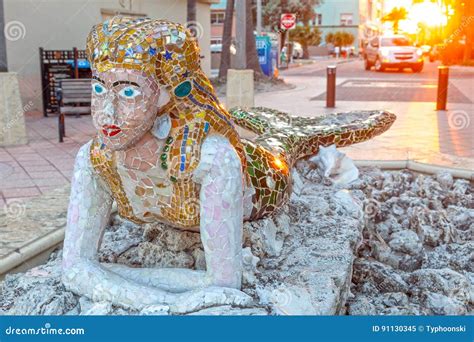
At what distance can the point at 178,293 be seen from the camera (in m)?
2.23

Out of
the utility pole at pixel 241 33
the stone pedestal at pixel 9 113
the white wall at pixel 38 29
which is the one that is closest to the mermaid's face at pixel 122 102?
the stone pedestal at pixel 9 113

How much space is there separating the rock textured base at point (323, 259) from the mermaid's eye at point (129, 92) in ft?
2.32

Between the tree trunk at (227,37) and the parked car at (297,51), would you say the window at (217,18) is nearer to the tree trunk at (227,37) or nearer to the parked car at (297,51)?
the parked car at (297,51)

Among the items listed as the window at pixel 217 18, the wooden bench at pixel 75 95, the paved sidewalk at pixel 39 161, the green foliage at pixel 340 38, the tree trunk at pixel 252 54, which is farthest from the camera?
the green foliage at pixel 340 38

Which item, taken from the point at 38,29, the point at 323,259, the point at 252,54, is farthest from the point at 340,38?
the point at 323,259

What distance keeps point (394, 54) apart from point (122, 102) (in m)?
21.1

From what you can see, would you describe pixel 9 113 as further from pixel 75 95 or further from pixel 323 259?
pixel 323 259

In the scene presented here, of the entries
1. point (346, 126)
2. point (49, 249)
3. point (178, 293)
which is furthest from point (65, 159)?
point (178, 293)

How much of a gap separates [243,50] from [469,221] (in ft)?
13.9

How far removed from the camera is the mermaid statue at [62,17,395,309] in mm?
1987

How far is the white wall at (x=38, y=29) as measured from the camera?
986 cm

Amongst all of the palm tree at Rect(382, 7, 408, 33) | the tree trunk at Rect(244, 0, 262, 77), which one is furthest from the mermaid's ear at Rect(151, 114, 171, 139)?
the palm tree at Rect(382, 7, 408, 33)

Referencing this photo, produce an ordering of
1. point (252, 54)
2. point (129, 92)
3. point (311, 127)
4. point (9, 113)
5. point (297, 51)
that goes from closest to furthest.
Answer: point (129, 92), point (311, 127), point (9, 113), point (252, 54), point (297, 51)

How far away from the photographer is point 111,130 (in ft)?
6.52
